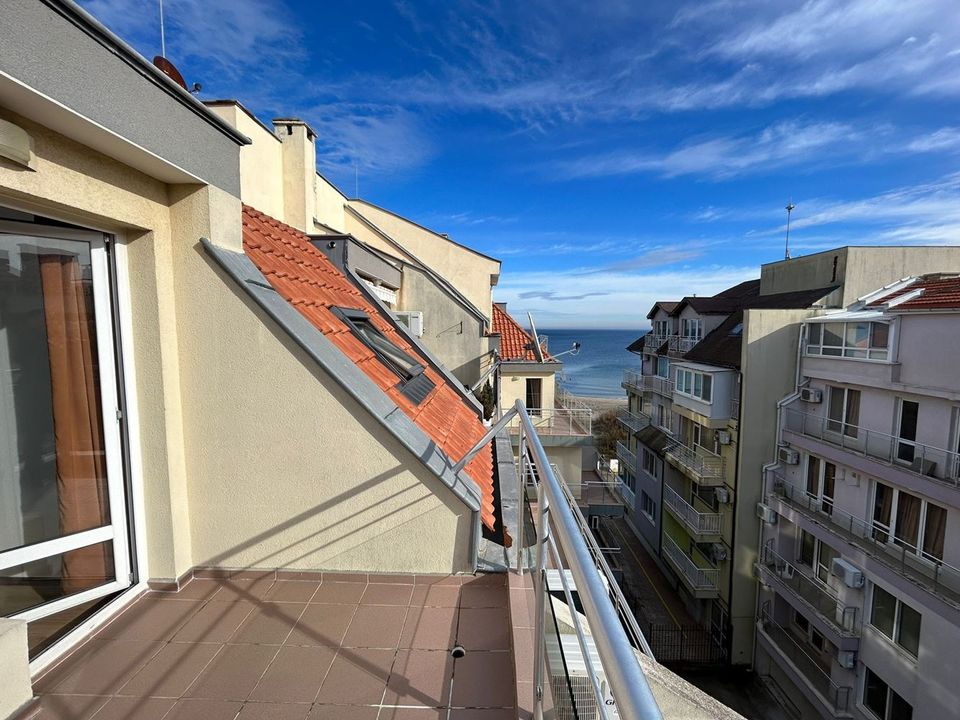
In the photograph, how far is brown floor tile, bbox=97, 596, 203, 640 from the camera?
237cm

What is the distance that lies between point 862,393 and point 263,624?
1437 centimetres

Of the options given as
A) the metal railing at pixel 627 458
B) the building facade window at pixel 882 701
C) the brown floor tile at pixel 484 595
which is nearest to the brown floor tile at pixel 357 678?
the brown floor tile at pixel 484 595

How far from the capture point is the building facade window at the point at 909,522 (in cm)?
981

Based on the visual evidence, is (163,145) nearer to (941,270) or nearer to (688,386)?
(688,386)

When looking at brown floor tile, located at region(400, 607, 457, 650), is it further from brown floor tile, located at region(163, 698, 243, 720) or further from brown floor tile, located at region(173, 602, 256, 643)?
brown floor tile, located at region(173, 602, 256, 643)

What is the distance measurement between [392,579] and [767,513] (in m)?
15.3

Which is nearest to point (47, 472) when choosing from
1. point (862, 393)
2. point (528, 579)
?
point (528, 579)

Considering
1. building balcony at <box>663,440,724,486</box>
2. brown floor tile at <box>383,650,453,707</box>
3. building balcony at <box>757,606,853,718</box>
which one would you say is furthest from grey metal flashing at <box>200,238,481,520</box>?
building balcony at <box>663,440,724,486</box>

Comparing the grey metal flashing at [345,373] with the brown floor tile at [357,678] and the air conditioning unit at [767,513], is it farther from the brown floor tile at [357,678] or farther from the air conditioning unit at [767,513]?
the air conditioning unit at [767,513]

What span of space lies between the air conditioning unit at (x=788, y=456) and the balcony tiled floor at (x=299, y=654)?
47.1ft

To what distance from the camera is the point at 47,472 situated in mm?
2248

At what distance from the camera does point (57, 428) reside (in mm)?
2289

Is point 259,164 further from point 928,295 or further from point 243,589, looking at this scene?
point 928,295

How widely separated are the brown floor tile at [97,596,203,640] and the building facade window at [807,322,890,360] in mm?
13846
